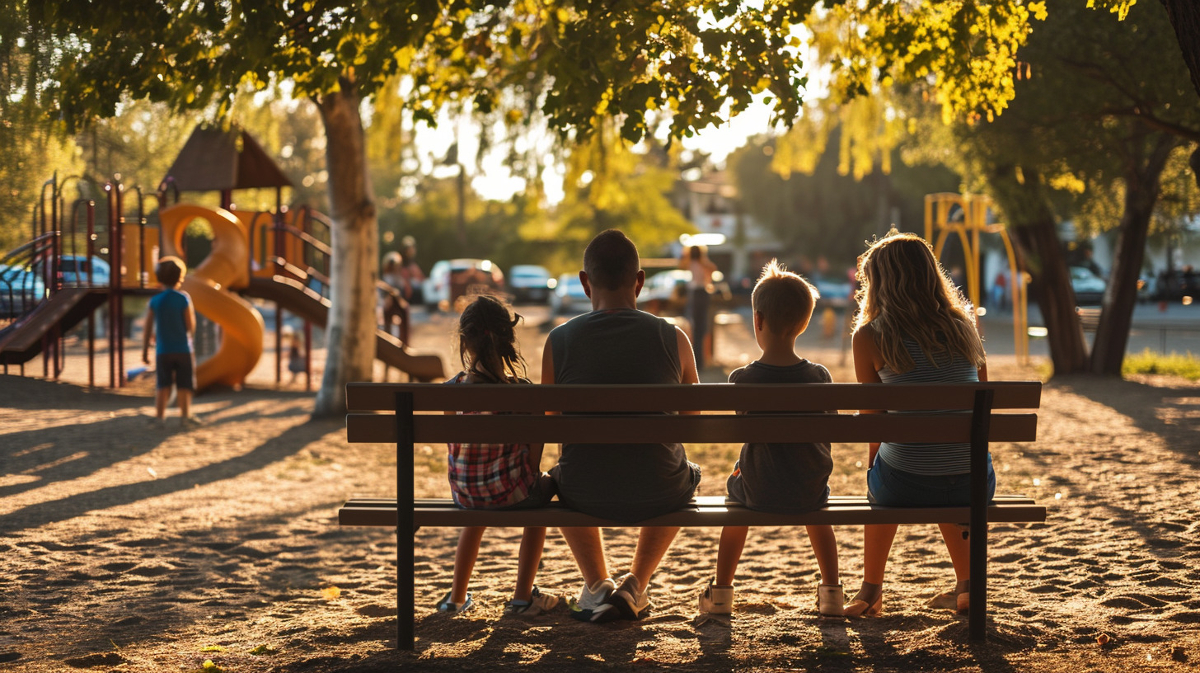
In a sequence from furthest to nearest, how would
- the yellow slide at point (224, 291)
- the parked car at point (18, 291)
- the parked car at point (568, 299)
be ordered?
the parked car at point (568, 299) → the yellow slide at point (224, 291) → the parked car at point (18, 291)

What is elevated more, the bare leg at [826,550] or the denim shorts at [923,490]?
the denim shorts at [923,490]

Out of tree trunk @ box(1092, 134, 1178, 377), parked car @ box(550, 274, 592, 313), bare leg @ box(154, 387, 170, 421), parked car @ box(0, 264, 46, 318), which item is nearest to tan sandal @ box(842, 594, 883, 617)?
bare leg @ box(154, 387, 170, 421)

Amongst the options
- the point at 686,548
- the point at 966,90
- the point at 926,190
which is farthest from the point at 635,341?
the point at 926,190

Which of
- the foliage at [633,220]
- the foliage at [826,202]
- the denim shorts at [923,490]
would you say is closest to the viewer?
the denim shorts at [923,490]

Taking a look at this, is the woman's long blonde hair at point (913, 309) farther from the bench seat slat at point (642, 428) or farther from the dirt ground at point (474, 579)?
the dirt ground at point (474, 579)

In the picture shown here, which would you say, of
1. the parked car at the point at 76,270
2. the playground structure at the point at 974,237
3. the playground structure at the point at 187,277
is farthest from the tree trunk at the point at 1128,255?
the parked car at the point at 76,270

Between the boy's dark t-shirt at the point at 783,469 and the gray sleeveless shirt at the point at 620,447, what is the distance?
0.74 ft

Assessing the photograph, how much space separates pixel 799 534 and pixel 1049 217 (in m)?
10.8

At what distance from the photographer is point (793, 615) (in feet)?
14.5

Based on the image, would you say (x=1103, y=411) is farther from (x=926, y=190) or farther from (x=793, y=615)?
(x=926, y=190)

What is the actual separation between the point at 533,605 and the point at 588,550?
39cm

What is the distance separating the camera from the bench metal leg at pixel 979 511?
3.90 m

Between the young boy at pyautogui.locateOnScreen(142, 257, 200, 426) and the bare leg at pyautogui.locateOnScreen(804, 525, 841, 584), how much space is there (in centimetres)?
762

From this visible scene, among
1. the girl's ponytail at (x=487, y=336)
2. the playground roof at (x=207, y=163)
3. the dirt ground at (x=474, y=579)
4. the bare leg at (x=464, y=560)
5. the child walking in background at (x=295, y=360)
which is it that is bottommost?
the dirt ground at (x=474, y=579)
